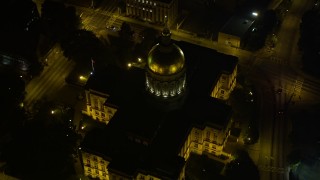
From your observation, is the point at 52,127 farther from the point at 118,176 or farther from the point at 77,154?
the point at 118,176

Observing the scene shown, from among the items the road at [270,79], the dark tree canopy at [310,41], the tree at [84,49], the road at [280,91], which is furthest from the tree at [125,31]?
the dark tree canopy at [310,41]

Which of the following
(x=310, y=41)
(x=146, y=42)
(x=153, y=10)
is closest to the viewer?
Result: (x=310, y=41)

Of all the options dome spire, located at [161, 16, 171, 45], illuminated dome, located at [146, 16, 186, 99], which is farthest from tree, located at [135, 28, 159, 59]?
dome spire, located at [161, 16, 171, 45]

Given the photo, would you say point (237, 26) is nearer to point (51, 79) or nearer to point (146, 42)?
point (146, 42)

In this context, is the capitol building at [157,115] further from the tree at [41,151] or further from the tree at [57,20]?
the tree at [57,20]

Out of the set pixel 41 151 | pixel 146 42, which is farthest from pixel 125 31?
pixel 41 151
